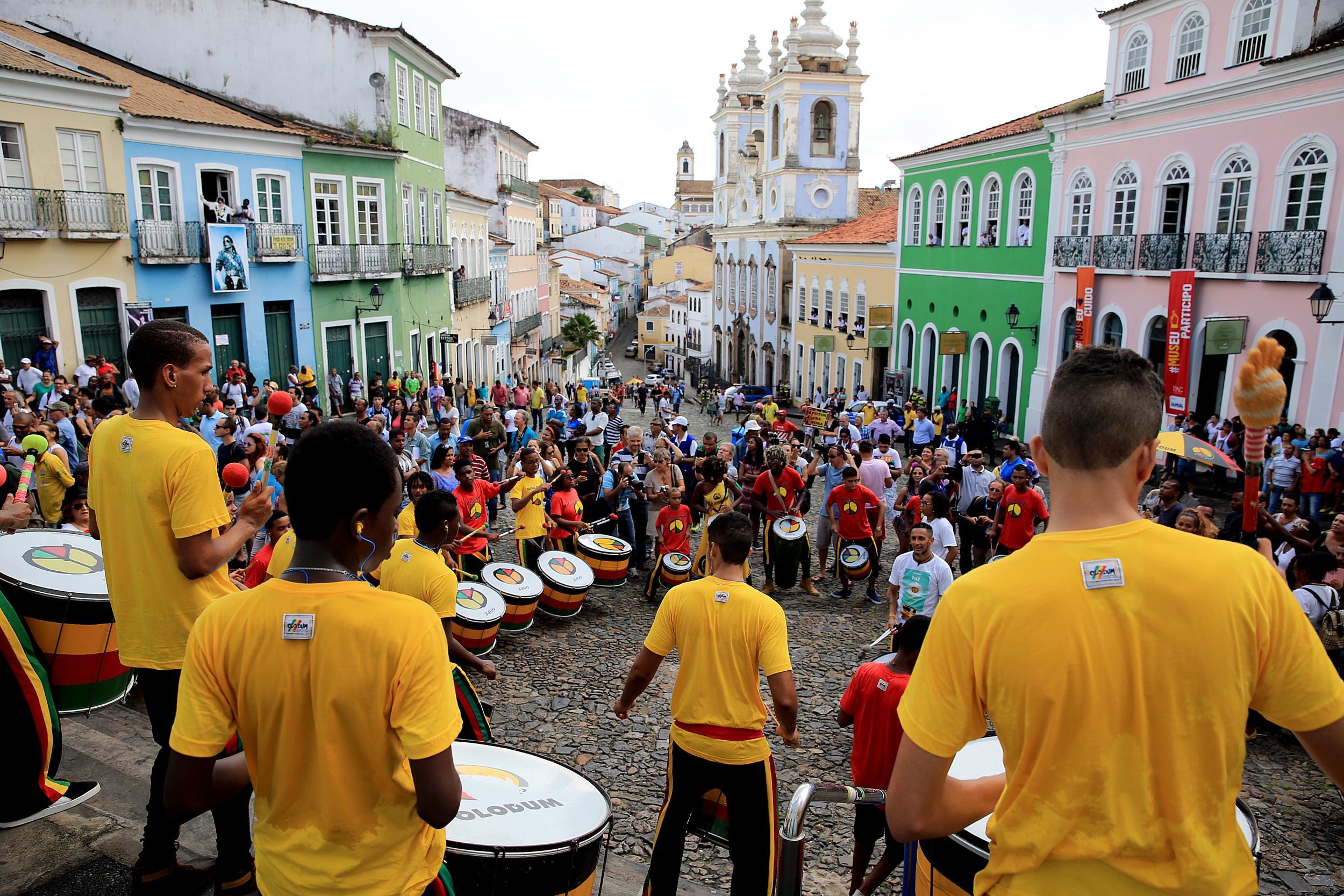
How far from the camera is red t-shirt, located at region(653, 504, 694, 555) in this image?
1024 cm

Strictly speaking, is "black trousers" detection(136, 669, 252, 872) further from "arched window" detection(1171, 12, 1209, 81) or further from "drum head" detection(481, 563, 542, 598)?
"arched window" detection(1171, 12, 1209, 81)

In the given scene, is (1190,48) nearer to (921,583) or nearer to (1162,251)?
(1162,251)

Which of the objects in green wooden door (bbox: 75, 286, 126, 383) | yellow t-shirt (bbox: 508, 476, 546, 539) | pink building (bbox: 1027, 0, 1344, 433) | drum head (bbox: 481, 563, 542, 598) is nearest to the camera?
drum head (bbox: 481, 563, 542, 598)

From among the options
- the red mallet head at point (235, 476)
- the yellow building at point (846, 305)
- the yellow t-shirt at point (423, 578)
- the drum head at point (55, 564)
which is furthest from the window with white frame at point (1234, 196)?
the drum head at point (55, 564)

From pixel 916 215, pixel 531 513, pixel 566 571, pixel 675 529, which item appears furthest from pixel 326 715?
pixel 916 215

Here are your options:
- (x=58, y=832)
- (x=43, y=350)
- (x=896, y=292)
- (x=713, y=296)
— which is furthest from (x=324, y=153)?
(x=713, y=296)

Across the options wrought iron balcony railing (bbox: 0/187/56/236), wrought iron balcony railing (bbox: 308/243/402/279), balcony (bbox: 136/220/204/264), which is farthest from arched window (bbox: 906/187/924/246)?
wrought iron balcony railing (bbox: 0/187/56/236)

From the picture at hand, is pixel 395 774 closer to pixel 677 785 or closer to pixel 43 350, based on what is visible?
pixel 677 785

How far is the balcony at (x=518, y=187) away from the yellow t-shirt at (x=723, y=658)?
139ft

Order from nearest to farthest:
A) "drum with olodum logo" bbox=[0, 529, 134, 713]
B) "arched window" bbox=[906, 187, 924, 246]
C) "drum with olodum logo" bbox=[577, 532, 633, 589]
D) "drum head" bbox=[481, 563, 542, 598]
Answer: "drum with olodum logo" bbox=[0, 529, 134, 713] → "drum head" bbox=[481, 563, 542, 598] → "drum with olodum logo" bbox=[577, 532, 633, 589] → "arched window" bbox=[906, 187, 924, 246]

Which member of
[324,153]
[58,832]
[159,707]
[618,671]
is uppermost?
[324,153]

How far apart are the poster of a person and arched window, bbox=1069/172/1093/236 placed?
850 inches

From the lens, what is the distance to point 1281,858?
5.45 meters

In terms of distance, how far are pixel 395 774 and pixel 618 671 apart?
19.5ft
